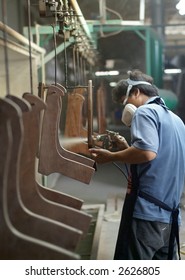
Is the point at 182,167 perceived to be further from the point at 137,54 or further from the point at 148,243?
the point at 137,54

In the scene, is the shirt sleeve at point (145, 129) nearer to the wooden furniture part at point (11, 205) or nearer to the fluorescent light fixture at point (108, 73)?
the wooden furniture part at point (11, 205)

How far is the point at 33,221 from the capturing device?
606mm

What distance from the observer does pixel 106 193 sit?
2.02 meters

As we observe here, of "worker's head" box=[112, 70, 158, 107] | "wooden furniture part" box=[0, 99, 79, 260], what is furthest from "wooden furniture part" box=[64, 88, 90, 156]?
"wooden furniture part" box=[0, 99, 79, 260]

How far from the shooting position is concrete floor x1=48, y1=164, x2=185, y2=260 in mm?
1381

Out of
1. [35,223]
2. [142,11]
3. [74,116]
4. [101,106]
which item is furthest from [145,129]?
[142,11]

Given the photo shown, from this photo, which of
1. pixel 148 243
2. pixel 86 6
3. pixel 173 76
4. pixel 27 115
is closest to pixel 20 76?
pixel 86 6

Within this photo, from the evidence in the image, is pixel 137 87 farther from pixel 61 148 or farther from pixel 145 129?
pixel 61 148

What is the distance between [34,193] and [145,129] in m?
0.49

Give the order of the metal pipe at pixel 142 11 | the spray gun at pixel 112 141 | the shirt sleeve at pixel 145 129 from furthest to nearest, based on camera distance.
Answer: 1. the metal pipe at pixel 142 11
2. the spray gun at pixel 112 141
3. the shirt sleeve at pixel 145 129

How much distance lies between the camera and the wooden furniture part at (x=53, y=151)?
888mm

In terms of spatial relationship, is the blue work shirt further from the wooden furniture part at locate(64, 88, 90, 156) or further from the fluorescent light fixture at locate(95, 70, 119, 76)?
the fluorescent light fixture at locate(95, 70, 119, 76)

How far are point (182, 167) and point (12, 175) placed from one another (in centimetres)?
76

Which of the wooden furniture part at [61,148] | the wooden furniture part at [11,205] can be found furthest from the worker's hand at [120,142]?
the wooden furniture part at [11,205]
